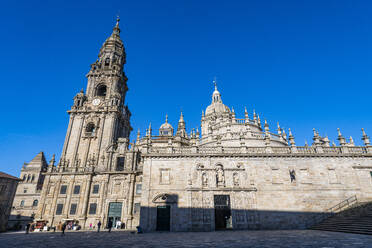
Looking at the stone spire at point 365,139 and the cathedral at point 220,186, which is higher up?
the stone spire at point 365,139

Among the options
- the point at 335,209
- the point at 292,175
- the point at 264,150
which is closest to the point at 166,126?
the point at 264,150

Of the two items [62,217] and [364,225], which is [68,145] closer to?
[62,217]

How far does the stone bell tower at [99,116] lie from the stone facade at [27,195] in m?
20.9

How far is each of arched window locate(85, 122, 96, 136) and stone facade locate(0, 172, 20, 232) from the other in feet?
48.0

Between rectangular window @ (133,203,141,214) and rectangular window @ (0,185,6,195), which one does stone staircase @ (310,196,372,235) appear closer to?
rectangular window @ (133,203,141,214)

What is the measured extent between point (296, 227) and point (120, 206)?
23449 millimetres

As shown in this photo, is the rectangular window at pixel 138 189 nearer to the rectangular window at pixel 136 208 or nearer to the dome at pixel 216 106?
the rectangular window at pixel 136 208

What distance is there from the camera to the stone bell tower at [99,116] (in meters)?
36.6

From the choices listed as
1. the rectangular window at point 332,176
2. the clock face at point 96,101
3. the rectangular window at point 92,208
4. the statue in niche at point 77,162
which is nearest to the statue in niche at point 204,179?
the rectangular window at point 332,176

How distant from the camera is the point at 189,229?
2092 centimetres

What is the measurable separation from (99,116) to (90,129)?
10.1 ft

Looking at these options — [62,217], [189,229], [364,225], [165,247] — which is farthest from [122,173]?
[364,225]

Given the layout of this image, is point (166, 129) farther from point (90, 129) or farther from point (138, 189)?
point (138, 189)

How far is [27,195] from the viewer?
4825 centimetres
